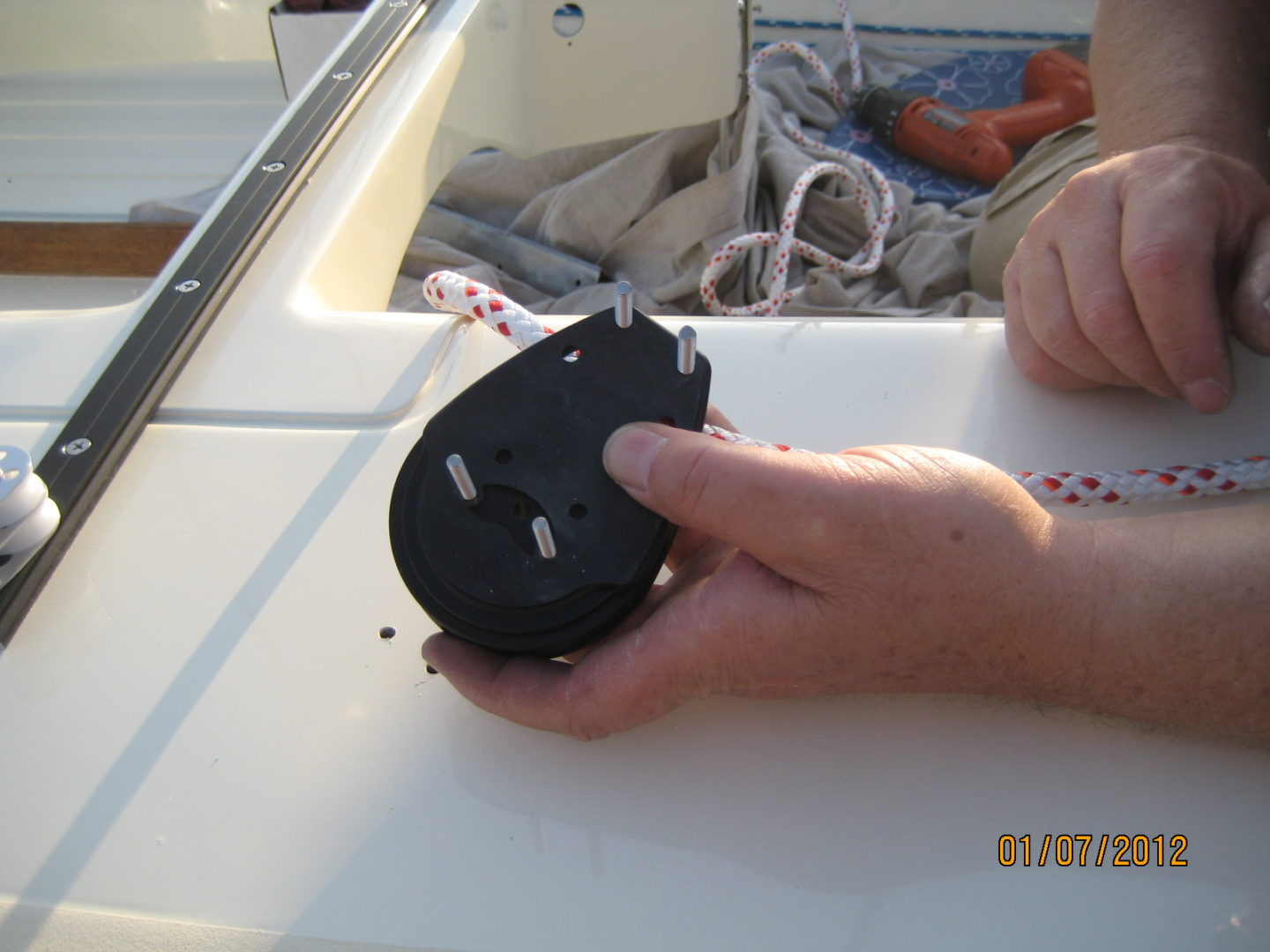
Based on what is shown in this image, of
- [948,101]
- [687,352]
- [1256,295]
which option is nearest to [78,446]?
[687,352]

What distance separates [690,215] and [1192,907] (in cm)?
117

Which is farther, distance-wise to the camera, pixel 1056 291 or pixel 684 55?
pixel 684 55

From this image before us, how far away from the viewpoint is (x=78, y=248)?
4.47 ft

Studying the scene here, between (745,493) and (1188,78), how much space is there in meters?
0.69

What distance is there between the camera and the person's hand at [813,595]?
464 mm

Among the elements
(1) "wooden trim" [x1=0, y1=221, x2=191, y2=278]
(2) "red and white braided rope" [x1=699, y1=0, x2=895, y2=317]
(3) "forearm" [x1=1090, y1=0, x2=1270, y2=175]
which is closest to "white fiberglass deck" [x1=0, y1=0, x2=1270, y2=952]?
(3) "forearm" [x1=1090, y1=0, x2=1270, y2=175]

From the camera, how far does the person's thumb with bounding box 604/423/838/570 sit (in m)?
0.46

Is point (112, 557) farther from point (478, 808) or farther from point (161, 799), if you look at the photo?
point (478, 808)

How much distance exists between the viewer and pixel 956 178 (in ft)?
5.49

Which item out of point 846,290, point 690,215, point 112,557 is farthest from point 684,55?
point 112,557

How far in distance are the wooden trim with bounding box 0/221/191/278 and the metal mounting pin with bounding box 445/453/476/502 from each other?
108 centimetres

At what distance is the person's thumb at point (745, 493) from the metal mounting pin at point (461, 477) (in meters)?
0.09

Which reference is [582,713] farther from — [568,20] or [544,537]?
[568,20]

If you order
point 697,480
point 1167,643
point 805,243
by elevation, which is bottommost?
point 805,243
